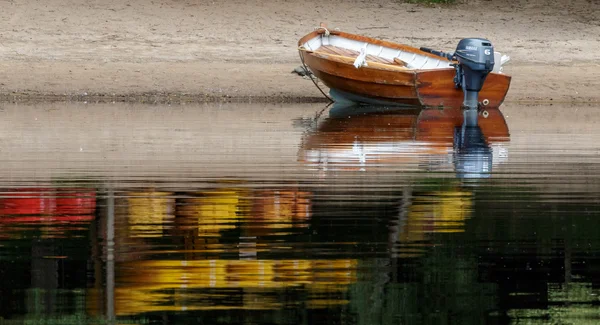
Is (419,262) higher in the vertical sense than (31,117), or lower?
lower

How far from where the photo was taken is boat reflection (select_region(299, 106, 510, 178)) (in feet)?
58.0

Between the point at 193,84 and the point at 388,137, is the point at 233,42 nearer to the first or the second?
the point at 193,84

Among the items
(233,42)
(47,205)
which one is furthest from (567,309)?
(233,42)

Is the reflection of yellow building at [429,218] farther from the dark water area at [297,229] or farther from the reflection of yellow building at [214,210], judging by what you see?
the reflection of yellow building at [214,210]

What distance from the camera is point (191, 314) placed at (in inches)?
327

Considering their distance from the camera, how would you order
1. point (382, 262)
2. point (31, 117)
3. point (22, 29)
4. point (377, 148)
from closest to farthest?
point (382, 262), point (377, 148), point (31, 117), point (22, 29)

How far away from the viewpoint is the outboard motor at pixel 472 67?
3005 centimetres

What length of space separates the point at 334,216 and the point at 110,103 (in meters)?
19.5

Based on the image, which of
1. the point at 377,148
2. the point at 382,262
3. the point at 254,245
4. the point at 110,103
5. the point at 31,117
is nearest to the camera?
the point at 382,262

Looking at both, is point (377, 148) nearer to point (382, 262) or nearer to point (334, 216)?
point (334, 216)

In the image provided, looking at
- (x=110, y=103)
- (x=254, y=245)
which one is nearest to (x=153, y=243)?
(x=254, y=245)

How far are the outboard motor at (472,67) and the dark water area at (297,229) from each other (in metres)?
7.75

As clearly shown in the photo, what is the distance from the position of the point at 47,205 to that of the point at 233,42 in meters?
23.2

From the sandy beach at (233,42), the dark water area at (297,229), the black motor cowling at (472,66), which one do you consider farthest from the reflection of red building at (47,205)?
the sandy beach at (233,42)
